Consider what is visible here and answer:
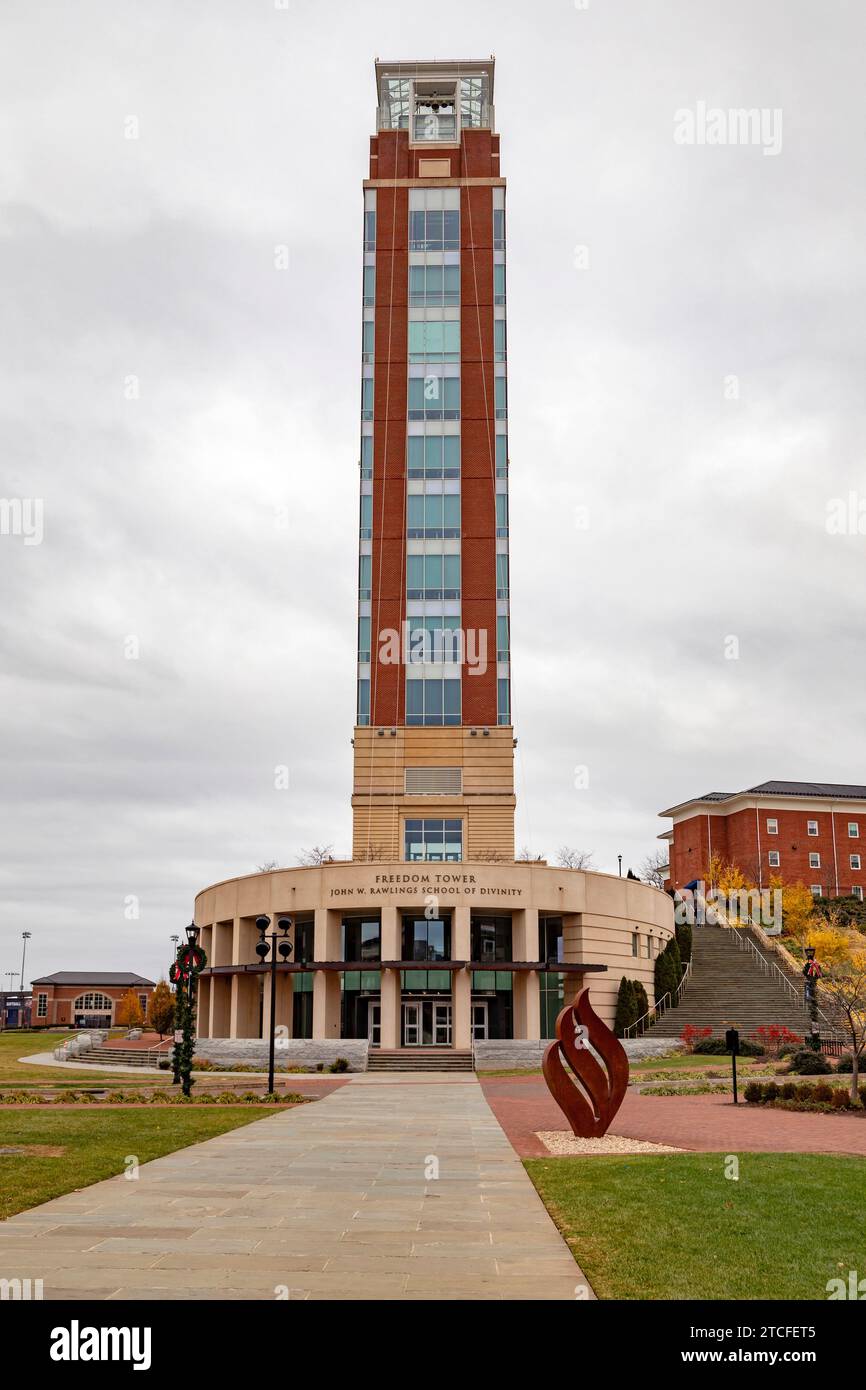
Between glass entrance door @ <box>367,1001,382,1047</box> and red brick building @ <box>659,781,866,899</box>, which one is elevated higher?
red brick building @ <box>659,781,866,899</box>

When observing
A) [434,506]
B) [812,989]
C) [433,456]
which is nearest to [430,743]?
[434,506]

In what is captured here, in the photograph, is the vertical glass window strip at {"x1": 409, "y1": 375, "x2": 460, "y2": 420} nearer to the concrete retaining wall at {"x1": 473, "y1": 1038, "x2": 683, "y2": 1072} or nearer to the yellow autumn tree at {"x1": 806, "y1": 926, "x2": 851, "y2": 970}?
the concrete retaining wall at {"x1": 473, "y1": 1038, "x2": 683, "y2": 1072}

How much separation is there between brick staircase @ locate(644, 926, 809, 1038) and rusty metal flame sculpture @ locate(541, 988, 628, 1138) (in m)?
34.1

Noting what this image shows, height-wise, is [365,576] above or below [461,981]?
above

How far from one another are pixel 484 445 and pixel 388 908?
1255 inches

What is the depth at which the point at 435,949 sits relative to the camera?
51.3m

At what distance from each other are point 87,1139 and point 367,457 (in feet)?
181

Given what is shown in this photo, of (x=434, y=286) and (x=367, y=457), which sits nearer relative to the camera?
(x=367, y=457)

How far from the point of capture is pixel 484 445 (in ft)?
227

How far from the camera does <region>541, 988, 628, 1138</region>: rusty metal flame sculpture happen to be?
19.8m

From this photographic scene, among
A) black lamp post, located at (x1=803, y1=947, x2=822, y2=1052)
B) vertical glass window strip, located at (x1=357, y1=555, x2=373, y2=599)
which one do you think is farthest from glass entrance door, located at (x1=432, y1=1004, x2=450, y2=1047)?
vertical glass window strip, located at (x1=357, y1=555, x2=373, y2=599)

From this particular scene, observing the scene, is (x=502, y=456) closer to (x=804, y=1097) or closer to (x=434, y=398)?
(x=434, y=398)
